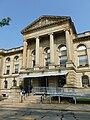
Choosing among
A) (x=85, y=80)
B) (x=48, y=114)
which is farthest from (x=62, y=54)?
(x=48, y=114)

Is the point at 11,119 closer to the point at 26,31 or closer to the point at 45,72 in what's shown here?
the point at 45,72

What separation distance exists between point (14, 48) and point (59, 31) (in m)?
16.6

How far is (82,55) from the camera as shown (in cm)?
2927

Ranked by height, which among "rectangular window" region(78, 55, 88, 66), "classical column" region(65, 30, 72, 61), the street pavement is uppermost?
"classical column" region(65, 30, 72, 61)

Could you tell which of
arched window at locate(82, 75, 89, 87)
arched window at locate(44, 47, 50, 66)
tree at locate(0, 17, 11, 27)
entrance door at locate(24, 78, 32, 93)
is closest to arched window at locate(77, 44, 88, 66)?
arched window at locate(82, 75, 89, 87)

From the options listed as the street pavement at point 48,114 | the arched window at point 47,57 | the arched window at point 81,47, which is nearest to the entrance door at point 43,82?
the arched window at point 47,57

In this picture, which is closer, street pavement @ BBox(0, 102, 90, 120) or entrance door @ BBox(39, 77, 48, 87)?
street pavement @ BBox(0, 102, 90, 120)

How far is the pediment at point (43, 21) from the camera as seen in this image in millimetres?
30375

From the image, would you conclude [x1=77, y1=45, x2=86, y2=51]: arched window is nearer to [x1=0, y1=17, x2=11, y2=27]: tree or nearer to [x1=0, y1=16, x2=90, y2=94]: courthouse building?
[x1=0, y1=16, x2=90, y2=94]: courthouse building

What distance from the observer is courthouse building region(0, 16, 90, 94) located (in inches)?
1062

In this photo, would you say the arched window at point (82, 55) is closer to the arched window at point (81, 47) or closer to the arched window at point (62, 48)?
the arched window at point (81, 47)

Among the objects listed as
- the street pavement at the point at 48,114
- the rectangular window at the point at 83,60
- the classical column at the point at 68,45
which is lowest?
the street pavement at the point at 48,114

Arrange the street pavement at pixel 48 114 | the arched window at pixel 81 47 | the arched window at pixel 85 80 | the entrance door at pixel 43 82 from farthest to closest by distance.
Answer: the entrance door at pixel 43 82 < the arched window at pixel 81 47 < the arched window at pixel 85 80 < the street pavement at pixel 48 114

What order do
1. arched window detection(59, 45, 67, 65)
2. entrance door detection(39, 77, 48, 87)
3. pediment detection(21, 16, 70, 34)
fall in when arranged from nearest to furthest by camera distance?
arched window detection(59, 45, 67, 65) → entrance door detection(39, 77, 48, 87) → pediment detection(21, 16, 70, 34)
